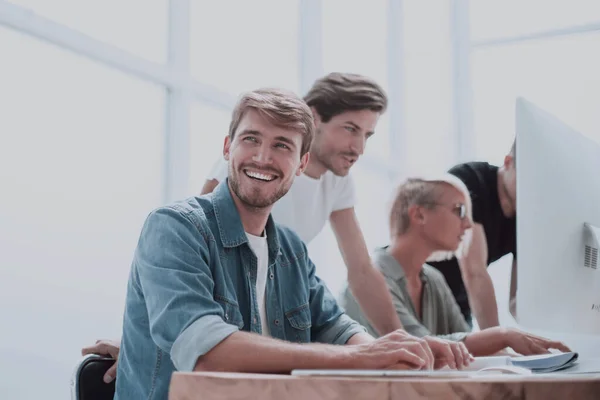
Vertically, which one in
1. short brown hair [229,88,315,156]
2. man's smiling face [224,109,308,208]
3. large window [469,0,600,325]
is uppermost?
large window [469,0,600,325]

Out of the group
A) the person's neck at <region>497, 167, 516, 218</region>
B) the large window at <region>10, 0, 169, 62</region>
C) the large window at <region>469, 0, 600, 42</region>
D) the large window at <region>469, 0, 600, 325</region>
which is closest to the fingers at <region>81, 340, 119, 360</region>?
the large window at <region>10, 0, 169, 62</region>

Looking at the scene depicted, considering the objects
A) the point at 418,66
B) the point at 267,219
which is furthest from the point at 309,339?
the point at 418,66

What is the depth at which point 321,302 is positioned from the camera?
59.8 inches

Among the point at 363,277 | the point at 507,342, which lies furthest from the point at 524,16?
the point at 507,342

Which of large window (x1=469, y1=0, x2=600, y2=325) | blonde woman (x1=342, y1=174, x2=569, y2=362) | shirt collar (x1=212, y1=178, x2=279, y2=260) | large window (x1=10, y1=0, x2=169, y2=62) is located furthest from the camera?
large window (x1=469, y1=0, x2=600, y2=325)

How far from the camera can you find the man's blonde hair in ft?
8.16

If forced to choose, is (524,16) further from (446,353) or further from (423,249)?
(446,353)

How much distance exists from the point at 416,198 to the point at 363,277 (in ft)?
1.21

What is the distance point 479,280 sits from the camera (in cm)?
305

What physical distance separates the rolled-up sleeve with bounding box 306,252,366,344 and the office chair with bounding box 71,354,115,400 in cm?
43

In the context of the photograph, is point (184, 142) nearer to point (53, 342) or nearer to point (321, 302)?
point (53, 342)

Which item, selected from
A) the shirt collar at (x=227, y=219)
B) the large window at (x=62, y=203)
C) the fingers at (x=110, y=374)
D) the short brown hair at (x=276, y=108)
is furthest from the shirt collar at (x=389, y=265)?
the fingers at (x=110, y=374)

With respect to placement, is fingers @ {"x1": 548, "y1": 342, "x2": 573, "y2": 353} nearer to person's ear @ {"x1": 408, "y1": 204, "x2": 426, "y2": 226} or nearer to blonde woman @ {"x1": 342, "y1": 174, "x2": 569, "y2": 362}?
blonde woman @ {"x1": 342, "y1": 174, "x2": 569, "y2": 362}

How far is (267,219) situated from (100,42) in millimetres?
933
